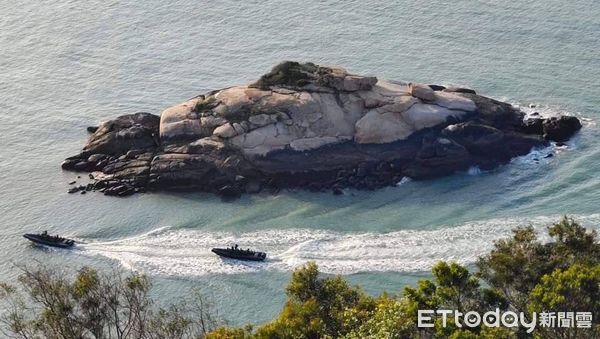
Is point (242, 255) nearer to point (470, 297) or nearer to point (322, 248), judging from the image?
point (322, 248)

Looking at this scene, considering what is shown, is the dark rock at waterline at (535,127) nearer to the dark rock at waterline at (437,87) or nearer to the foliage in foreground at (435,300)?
the dark rock at waterline at (437,87)

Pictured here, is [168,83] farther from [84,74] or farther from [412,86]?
[412,86]

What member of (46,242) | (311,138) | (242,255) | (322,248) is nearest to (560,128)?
(311,138)

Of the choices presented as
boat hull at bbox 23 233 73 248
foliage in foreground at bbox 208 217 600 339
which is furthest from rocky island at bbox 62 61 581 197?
foliage in foreground at bbox 208 217 600 339

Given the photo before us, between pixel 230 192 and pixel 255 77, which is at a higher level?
pixel 255 77

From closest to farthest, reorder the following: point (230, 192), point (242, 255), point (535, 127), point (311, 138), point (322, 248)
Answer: point (242, 255) → point (322, 248) → point (230, 192) → point (311, 138) → point (535, 127)

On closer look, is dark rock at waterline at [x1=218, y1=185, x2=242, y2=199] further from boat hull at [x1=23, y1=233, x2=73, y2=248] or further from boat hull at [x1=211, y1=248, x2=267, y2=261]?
boat hull at [x1=23, y1=233, x2=73, y2=248]

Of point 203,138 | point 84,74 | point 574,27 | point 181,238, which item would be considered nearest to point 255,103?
point 203,138
